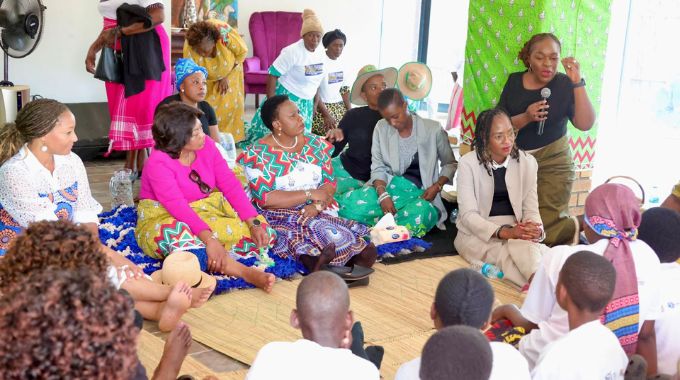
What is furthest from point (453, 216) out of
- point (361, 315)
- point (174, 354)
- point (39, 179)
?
point (174, 354)

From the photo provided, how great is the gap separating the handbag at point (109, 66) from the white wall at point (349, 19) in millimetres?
5298

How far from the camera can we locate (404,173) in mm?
5305

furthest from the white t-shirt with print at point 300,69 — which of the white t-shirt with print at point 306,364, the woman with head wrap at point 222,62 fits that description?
the white t-shirt with print at point 306,364

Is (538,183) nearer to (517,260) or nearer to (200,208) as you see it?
(517,260)

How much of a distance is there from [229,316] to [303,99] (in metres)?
3.84

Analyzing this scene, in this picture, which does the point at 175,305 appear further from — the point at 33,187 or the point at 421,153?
the point at 421,153

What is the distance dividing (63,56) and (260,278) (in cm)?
481

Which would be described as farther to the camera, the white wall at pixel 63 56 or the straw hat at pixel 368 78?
the white wall at pixel 63 56

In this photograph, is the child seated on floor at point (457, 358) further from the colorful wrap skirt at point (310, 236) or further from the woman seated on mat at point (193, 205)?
the colorful wrap skirt at point (310, 236)

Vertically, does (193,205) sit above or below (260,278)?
above

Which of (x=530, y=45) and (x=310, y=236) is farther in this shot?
(x=530, y=45)

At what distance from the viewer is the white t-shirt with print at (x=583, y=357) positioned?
2.22 metres

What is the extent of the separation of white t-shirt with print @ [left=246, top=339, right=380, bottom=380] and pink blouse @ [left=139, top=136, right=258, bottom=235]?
82.7 inches

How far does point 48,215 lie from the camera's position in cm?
345
